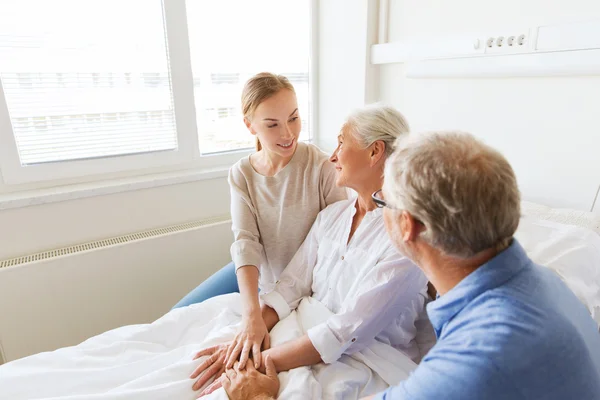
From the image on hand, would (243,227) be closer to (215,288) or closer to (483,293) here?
(215,288)

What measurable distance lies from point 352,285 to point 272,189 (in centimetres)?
53

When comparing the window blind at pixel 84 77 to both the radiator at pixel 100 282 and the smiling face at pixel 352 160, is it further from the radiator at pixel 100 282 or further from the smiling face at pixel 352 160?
the smiling face at pixel 352 160

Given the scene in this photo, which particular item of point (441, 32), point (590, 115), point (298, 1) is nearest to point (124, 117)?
point (298, 1)

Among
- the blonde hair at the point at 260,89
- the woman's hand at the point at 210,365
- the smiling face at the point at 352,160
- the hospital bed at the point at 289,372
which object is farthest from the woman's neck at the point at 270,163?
the woman's hand at the point at 210,365

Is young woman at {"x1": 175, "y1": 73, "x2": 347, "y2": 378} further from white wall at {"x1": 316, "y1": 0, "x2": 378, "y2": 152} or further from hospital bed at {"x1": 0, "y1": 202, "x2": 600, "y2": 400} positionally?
white wall at {"x1": 316, "y1": 0, "x2": 378, "y2": 152}

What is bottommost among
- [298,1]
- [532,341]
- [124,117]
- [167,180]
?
[167,180]

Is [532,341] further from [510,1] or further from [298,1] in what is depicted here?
[298,1]

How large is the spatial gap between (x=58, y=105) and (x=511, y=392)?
2117 mm

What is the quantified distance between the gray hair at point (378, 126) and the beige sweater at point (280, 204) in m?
0.32

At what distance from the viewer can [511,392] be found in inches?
23.8

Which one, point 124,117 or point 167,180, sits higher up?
point 124,117

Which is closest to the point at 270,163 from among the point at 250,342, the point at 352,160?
the point at 352,160

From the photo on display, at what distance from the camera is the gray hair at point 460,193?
648 millimetres

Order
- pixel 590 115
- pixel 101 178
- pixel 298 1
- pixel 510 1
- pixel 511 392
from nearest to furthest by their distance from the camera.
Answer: pixel 511 392 < pixel 590 115 < pixel 510 1 < pixel 101 178 < pixel 298 1
